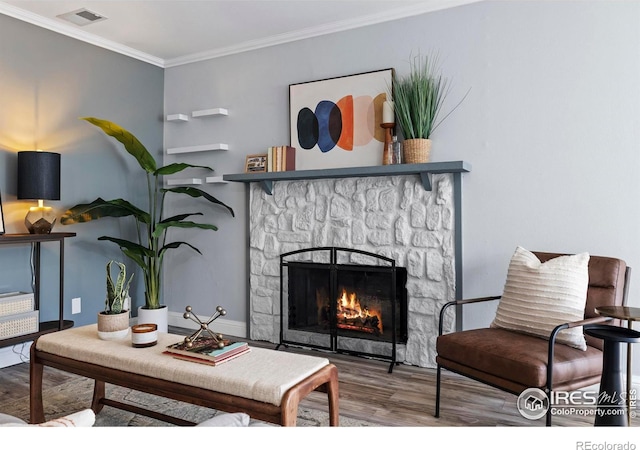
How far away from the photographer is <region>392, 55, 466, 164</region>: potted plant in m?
3.22

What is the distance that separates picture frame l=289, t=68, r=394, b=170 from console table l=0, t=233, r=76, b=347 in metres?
1.83

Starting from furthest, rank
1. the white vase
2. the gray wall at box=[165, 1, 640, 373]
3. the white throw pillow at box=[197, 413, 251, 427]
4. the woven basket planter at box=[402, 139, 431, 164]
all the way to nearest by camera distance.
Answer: the white vase, the woven basket planter at box=[402, 139, 431, 164], the gray wall at box=[165, 1, 640, 373], the white throw pillow at box=[197, 413, 251, 427]

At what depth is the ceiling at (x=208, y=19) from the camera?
336 cm

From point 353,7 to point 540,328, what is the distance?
246 centimetres

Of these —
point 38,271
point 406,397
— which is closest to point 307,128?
point 406,397

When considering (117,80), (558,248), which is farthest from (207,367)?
(117,80)

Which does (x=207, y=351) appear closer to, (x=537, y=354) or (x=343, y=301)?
(x=537, y=354)

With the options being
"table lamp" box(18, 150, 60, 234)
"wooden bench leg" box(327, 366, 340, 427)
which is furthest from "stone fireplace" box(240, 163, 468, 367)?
"wooden bench leg" box(327, 366, 340, 427)

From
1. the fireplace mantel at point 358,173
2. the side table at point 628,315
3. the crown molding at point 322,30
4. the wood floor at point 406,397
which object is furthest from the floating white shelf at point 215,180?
the side table at point 628,315

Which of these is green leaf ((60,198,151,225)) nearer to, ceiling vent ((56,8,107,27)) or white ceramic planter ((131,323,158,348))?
ceiling vent ((56,8,107,27))

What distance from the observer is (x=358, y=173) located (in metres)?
3.39

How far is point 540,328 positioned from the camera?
7.76 feet

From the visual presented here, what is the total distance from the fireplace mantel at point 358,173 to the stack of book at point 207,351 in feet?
5.47
